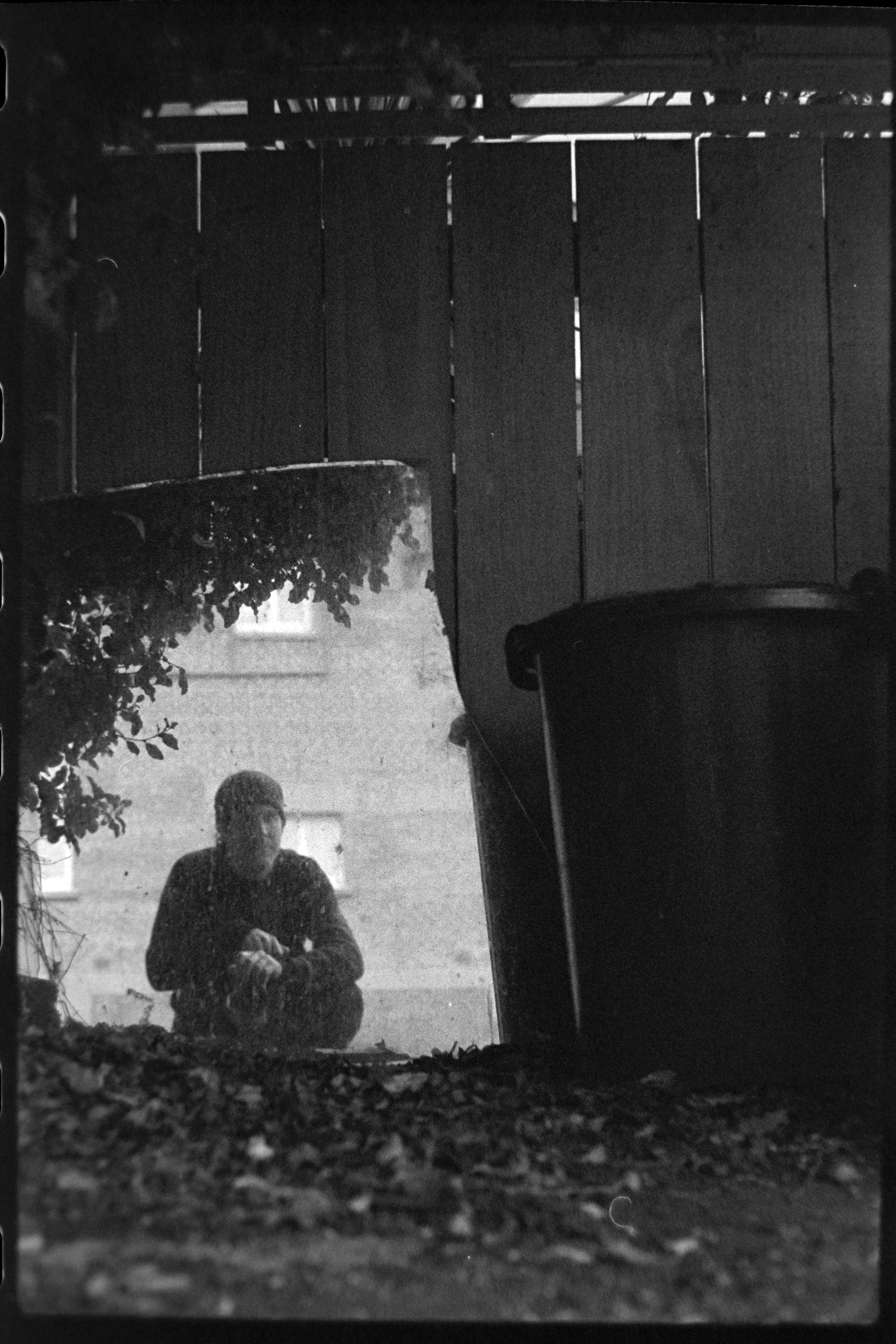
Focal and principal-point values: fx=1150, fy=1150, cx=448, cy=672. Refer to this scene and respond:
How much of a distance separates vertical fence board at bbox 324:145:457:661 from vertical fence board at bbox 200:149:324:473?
39 mm

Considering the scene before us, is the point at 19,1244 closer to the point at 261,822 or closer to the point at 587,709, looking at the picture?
the point at 261,822

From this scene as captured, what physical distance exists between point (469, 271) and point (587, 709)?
86cm

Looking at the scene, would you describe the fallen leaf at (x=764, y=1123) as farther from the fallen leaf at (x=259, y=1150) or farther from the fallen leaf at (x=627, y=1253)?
the fallen leaf at (x=259, y=1150)

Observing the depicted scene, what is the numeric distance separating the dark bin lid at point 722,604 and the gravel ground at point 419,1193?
719mm

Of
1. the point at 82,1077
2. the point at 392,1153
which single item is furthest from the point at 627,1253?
the point at 82,1077

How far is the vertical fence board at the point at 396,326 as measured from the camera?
209 cm

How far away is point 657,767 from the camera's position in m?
1.79

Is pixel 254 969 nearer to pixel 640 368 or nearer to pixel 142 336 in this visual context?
pixel 142 336

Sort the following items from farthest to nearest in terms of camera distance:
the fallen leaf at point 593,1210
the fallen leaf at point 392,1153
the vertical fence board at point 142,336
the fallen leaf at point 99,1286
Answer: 1. the vertical fence board at point 142,336
2. the fallen leaf at point 392,1153
3. the fallen leaf at point 593,1210
4. the fallen leaf at point 99,1286

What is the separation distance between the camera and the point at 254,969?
189 centimetres

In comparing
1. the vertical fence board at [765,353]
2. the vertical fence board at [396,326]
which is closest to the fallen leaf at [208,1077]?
the vertical fence board at [396,326]

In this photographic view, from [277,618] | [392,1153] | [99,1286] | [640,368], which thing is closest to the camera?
[99,1286]

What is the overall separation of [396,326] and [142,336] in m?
0.46

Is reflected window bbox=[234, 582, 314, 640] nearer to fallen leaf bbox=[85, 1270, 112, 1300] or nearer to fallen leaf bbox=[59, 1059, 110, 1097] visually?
fallen leaf bbox=[59, 1059, 110, 1097]
